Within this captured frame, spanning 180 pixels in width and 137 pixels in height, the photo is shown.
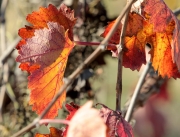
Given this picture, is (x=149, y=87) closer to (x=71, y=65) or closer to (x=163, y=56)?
(x=71, y=65)

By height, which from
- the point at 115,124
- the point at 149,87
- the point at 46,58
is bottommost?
the point at 149,87

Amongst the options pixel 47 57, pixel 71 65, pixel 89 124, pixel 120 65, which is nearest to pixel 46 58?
pixel 47 57

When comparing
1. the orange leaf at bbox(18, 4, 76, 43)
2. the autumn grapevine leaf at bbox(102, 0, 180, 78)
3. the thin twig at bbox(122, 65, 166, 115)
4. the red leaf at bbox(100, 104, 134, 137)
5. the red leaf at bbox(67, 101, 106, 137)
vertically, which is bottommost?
the thin twig at bbox(122, 65, 166, 115)

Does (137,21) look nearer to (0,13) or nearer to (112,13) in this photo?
(112,13)

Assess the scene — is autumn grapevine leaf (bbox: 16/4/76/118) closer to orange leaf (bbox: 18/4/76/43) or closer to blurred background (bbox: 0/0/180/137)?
orange leaf (bbox: 18/4/76/43)

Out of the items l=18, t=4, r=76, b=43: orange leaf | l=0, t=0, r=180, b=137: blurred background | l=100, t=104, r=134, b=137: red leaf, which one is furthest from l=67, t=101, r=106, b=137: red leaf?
l=0, t=0, r=180, b=137: blurred background

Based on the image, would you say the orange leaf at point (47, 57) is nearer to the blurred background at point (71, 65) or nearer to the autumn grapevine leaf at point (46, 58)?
the autumn grapevine leaf at point (46, 58)

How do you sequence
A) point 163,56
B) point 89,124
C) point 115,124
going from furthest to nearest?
point 163,56
point 115,124
point 89,124

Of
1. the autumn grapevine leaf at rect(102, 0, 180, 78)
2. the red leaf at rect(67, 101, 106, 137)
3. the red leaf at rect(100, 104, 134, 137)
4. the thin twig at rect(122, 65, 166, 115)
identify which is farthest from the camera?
the thin twig at rect(122, 65, 166, 115)
